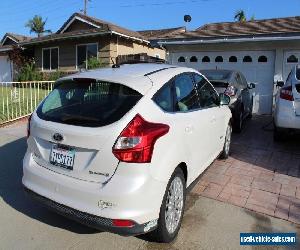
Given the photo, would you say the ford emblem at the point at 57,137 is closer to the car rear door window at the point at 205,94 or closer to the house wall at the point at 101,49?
the car rear door window at the point at 205,94

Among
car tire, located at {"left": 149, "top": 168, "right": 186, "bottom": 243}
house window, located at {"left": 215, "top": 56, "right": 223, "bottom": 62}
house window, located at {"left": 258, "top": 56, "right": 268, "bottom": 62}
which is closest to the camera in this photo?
car tire, located at {"left": 149, "top": 168, "right": 186, "bottom": 243}

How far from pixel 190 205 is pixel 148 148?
5.71 ft

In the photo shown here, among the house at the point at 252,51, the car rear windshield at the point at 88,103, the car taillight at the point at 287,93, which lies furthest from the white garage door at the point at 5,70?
the car rear windshield at the point at 88,103

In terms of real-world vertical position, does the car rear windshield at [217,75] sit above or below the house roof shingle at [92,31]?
below

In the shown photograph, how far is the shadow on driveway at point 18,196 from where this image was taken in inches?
155

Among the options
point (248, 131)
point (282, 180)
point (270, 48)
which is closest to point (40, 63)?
point (270, 48)

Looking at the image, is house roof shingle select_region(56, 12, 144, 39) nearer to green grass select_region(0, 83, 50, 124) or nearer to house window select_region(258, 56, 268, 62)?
green grass select_region(0, 83, 50, 124)

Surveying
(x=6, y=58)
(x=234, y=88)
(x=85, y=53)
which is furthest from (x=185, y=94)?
(x=6, y=58)

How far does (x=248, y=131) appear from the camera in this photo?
30.2 feet

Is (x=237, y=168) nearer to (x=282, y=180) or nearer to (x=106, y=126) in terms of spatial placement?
(x=282, y=180)

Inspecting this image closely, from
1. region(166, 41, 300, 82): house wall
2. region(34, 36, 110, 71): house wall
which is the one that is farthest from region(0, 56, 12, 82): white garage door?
region(166, 41, 300, 82): house wall

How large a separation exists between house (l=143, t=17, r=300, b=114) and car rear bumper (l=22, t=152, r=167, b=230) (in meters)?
9.12

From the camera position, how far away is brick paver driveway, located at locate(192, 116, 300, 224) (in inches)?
183

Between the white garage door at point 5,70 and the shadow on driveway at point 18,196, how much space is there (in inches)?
841
